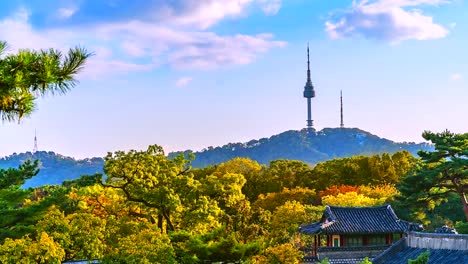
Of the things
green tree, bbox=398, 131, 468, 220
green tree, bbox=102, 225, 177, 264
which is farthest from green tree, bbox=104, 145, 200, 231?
green tree, bbox=398, 131, 468, 220

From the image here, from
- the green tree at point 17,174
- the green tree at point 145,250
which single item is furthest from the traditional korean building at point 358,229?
the green tree at point 17,174

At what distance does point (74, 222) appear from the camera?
31.8 metres

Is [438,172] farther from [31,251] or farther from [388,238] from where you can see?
[31,251]

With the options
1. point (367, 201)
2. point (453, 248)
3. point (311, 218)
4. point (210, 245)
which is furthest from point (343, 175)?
point (210, 245)

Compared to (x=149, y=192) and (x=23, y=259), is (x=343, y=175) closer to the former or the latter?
(x=149, y=192)

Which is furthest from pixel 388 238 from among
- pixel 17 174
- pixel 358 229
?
pixel 17 174

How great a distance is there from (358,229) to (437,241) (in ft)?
47.8

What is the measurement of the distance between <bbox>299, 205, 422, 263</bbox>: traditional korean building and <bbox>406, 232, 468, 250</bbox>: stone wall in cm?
1118

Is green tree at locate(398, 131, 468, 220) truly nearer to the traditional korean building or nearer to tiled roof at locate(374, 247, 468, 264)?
the traditional korean building

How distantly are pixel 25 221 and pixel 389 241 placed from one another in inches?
791

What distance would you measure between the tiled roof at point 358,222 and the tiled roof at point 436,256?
1186cm

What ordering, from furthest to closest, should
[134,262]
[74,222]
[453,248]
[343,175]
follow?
1. [343,175]
2. [74,222]
3. [134,262]
4. [453,248]

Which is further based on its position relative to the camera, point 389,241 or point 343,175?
point 343,175

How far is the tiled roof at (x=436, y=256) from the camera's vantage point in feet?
80.8
